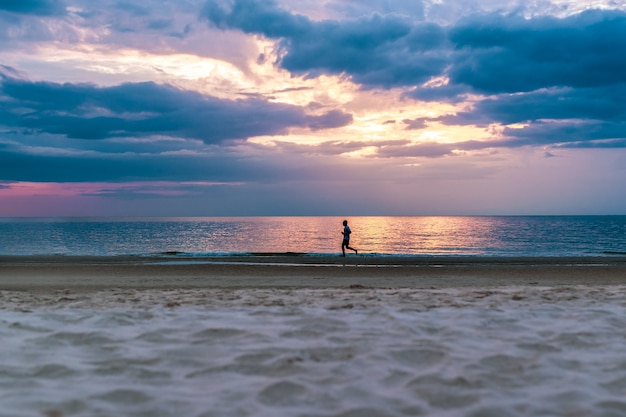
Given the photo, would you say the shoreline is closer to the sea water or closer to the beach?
the beach

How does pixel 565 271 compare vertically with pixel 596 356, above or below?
below

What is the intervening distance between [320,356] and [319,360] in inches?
4.3

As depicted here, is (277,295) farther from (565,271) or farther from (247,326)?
(565,271)

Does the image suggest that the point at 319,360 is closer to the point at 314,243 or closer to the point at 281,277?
the point at 281,277

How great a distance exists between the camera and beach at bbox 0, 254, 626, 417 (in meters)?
3.59

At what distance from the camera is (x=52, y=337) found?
17.7ft

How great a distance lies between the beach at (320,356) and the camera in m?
3.59

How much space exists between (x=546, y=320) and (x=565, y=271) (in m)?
19.4

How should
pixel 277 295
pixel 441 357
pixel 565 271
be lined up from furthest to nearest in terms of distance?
pixel 565 271, pixel 277 295, pixel 441 357

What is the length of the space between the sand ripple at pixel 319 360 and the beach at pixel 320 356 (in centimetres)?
2

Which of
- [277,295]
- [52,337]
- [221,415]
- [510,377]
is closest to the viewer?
[221,415]

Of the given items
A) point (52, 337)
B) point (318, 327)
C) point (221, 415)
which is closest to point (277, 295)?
point (318, 327)

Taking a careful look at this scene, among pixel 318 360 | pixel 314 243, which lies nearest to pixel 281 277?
pixel 318 360

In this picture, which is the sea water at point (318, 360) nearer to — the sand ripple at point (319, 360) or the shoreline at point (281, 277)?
the sand ripple at point (319, 360)
